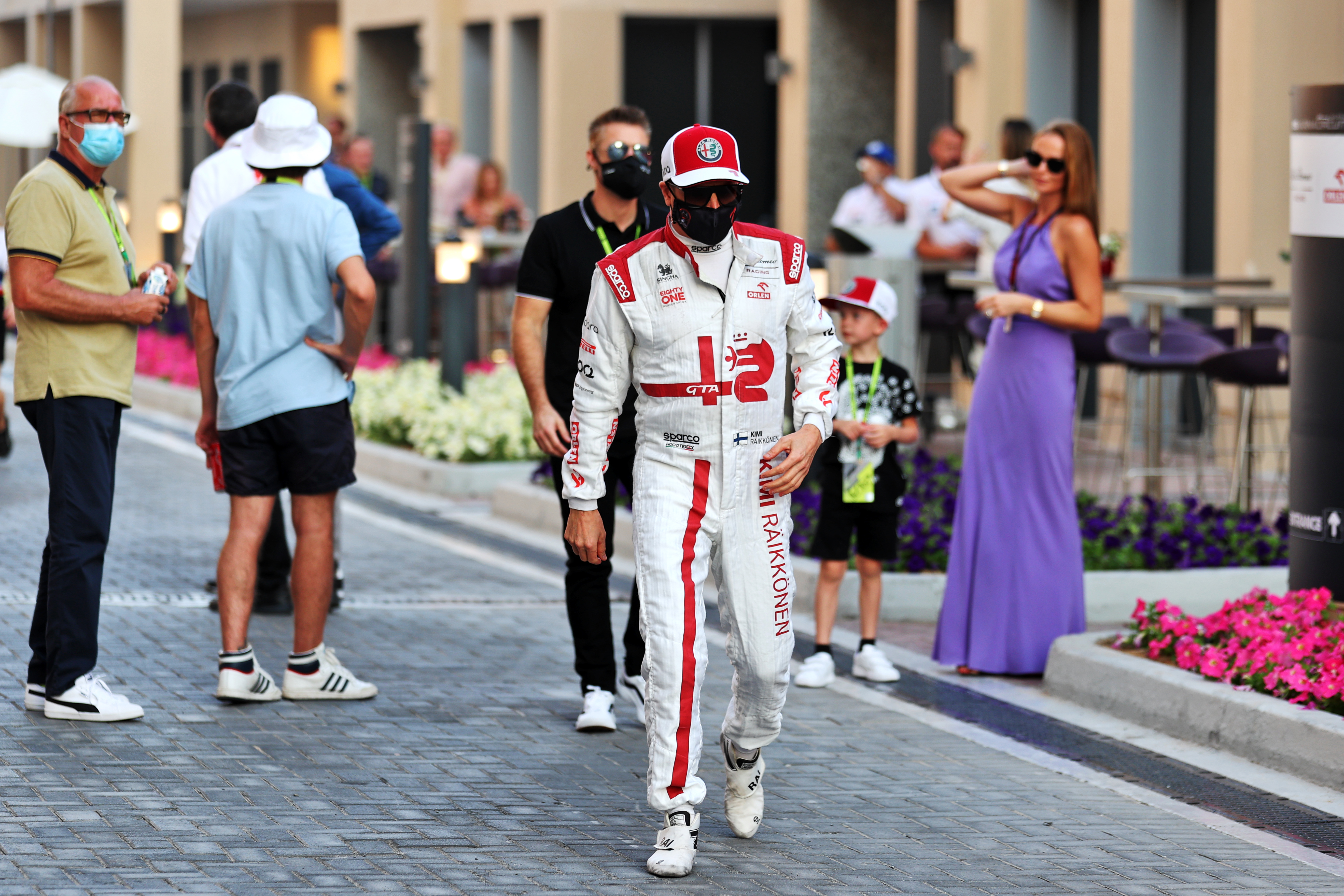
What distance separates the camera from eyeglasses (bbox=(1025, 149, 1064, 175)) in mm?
8188

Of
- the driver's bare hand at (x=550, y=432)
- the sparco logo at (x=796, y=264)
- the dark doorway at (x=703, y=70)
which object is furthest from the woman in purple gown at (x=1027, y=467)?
the dark doorway at (x=703, y=70)

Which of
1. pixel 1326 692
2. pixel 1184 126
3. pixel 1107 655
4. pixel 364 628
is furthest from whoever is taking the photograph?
pixel 1184 126

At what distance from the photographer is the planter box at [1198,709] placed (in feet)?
21.9

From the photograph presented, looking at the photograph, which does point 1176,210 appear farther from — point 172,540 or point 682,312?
point 682,312

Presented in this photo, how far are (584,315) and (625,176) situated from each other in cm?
49

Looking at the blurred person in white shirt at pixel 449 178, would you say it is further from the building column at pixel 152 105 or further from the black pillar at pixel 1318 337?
the black pillar at pixel 1318 337

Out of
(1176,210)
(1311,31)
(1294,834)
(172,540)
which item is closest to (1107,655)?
(1294,834)

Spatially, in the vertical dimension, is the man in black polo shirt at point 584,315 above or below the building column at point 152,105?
below

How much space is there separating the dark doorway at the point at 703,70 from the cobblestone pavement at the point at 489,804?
68.4ft

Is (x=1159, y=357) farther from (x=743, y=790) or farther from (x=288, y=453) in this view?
(x=743, y=790)

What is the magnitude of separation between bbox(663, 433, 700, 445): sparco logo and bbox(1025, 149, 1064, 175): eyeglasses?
314 centimetres

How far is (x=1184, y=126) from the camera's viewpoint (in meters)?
17.3

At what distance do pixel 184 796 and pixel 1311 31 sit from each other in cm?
1170

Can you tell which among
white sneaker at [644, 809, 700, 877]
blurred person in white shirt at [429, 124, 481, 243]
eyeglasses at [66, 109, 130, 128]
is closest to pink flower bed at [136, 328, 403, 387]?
blurred person in white shirt at [429, 124, 481, 243]
